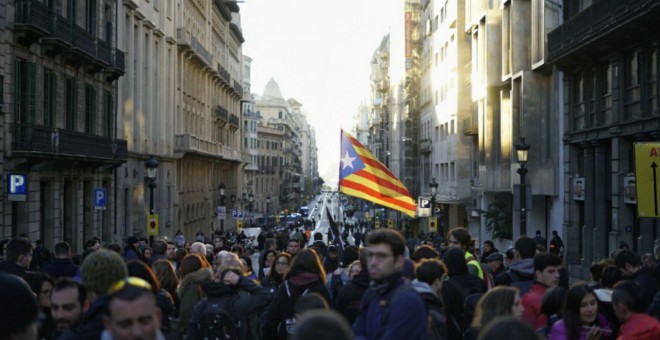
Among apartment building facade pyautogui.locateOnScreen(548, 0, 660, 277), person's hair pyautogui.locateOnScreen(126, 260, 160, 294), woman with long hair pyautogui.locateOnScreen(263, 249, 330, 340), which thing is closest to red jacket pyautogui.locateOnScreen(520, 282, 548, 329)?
woman with long hair pyautogui.locateOnScreen(263, 249, 330, 340)

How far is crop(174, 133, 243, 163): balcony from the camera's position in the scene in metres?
53.6

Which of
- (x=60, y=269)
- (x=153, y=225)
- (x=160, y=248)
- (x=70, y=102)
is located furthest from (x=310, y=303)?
(x=70, y=102)

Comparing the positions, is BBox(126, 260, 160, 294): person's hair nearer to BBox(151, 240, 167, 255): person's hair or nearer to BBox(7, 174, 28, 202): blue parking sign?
BBox(151, 240, 167, 255): person's hair

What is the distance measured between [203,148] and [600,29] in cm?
3828

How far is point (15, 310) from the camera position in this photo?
531 cm

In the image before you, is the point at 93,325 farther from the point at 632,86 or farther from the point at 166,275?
the point at 632,86

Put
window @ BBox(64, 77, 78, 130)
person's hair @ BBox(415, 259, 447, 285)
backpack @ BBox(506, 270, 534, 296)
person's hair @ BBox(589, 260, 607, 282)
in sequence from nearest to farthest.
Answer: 1. person's hair @ BBox(415, 259, 447, 285)
2. backpack @ BBox(506, 270, 534, 296)
3. person's hair @ BBox(589, 260, 607, 282)
4. window @ BBox(64, 77, 78, 130)

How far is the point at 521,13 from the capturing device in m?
37.8

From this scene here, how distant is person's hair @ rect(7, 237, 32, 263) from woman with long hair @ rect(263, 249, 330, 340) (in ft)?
11.3

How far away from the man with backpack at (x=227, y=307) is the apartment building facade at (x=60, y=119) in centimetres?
1617

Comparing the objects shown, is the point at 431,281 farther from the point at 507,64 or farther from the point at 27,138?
the point at 507,64

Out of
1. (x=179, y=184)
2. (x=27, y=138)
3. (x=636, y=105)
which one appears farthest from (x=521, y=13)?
(x=179, y=184)

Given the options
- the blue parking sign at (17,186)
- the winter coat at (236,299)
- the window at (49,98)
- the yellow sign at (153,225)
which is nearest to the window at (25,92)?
the window at (49,98)

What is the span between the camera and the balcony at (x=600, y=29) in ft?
79.7
